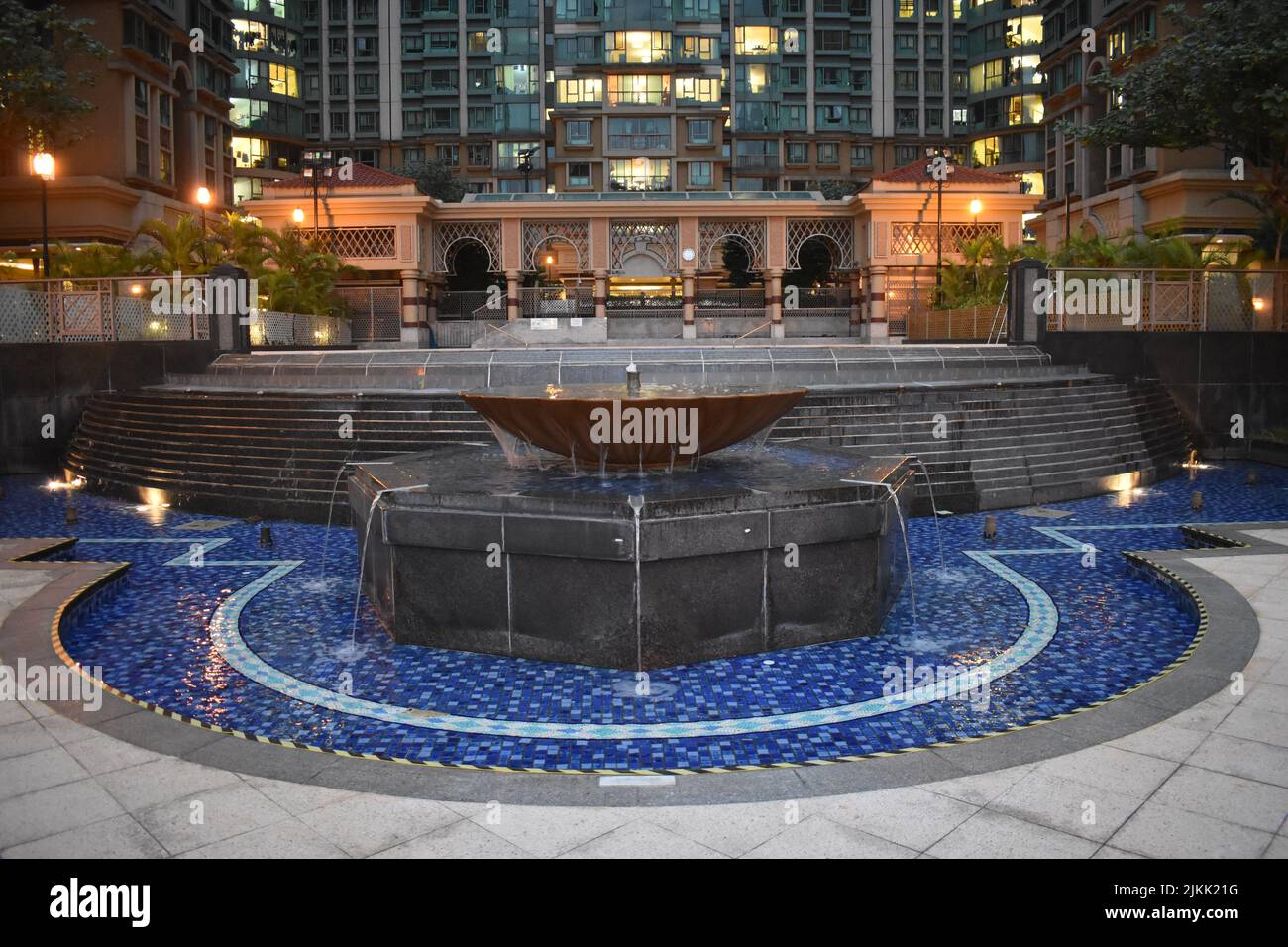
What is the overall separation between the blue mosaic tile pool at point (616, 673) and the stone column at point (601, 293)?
25.8 meters

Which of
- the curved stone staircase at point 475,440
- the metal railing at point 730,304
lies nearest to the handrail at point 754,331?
the metal railing at point 730,304

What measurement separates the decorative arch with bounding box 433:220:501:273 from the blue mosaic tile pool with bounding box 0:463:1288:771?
26694 millimetres

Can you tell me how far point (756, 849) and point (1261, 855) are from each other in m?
2.26

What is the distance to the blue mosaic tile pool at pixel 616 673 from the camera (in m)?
6.53

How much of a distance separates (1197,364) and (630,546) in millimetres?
18917

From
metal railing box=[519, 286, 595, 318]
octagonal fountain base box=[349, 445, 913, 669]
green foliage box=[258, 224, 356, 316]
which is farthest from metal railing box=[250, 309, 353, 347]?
octagonal fountain base box=[349, 445, 913, 669]

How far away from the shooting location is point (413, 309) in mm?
35688

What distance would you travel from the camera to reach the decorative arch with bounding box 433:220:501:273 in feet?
122

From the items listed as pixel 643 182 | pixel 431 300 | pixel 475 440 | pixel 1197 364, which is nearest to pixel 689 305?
pixel 431 300

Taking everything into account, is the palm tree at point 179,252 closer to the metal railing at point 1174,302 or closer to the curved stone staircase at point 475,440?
the curved stone staircase at point 475,440

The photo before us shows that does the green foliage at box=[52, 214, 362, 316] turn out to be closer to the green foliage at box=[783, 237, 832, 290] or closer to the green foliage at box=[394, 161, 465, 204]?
the green foliage at box=[783, 237, 832, 290]

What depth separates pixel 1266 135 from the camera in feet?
75.4

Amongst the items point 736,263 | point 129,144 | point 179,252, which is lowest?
point 179,252

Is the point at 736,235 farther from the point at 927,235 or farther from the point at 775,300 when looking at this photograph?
the point at 927,235
